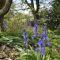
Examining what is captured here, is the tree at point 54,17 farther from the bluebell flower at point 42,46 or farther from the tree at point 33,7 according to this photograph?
the bluebell flower at point 42,46

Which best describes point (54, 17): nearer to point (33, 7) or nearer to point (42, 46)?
point (33, 7)

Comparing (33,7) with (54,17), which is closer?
(54,17)

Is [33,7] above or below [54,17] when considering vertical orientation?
above

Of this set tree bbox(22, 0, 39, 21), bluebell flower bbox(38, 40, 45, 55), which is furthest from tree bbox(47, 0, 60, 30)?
bluebell flower bbox(38, 40, 45, 55)

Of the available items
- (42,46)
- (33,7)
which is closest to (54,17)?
Answer: (33,7)

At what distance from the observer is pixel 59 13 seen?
12242mm

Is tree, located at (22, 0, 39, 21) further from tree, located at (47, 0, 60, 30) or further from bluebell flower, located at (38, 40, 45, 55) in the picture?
bluebell flower, located at (38, 40, 45, 55)

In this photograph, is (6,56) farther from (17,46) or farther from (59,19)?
(59,19)

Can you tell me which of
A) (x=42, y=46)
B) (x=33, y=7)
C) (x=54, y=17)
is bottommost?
(x=54, y=17)

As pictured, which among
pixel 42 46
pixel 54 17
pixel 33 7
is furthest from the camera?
pixel 33 7

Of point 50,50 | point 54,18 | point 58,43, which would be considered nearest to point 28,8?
point 54,18

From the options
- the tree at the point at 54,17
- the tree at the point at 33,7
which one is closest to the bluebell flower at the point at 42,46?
the tree at the point at 54,17

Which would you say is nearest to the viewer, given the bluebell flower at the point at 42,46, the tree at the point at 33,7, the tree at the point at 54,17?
the bluebell flower at the point at 42,46

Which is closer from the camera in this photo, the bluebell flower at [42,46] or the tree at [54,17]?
the bluebell flower at [42,46]
